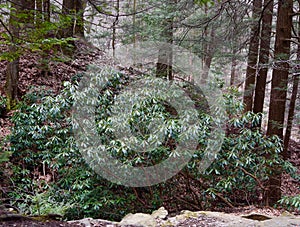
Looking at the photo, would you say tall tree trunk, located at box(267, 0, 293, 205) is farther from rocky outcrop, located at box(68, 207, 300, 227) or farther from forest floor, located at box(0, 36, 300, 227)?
rocky outcrop, located at box(68, 207, 300, 227)

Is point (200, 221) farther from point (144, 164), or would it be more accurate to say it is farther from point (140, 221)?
point (144, 164)

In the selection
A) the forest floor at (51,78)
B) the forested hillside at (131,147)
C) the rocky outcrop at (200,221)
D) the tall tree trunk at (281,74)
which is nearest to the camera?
the rocky outcrop at (200,221)

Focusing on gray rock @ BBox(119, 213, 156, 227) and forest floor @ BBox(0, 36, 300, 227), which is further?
forest floor @ BBox(0, 36, 300, 227)

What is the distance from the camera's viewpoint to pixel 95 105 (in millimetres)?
4488

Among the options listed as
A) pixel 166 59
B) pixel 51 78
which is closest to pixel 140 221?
pixel 51 78

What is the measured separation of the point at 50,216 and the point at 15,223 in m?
0.46

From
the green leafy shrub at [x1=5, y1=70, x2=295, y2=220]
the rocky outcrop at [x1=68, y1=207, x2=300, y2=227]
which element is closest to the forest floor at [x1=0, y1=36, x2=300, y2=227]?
the green leafy shrub at [x1=5, y1=70, x2=295, y2=220]


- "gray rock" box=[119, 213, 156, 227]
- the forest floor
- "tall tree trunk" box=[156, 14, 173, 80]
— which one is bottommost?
"gray rock" box=[119, 213, 156, 227]

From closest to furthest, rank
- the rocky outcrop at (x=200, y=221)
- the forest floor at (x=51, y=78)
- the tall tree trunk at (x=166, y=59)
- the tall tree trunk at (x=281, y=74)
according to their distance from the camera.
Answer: the rocky outcrop at (x=200, y=221)
the tall tree trunk at (x=281, y=74)
the forest floor at (x=51, y=78)
the tall tree trunk at (x=166, y=59)

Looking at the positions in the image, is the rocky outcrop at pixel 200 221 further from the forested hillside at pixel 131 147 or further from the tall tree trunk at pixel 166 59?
the tall tree trunk at pixel 166 59

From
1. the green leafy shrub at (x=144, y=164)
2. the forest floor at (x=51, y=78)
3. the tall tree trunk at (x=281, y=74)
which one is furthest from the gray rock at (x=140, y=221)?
the tall tree trunk at (x=281, y=74)

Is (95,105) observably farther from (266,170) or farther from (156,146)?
(266,170)

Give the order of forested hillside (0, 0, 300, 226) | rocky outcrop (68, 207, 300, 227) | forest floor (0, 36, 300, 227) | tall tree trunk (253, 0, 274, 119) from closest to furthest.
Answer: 1. rocky outcrop (68, 207, 300, 227)
2. forested hillside (0, 0, 300, 226)
3. forest floor (0, 36, 300, 227)
4. tall tree trunk (253, 0, 274, 119)

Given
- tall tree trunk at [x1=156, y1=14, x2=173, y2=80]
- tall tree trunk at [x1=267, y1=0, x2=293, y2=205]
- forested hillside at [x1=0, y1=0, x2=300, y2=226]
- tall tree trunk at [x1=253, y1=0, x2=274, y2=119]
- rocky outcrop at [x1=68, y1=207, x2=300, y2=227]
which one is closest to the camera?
rocky outcrop at [x1=68, y1=207, x2=300, y2=227]
